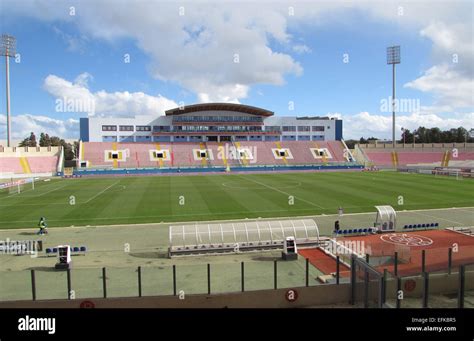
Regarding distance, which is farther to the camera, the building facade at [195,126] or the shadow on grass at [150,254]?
the building facade at [195,126]

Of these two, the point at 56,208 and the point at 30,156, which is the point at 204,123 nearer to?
the point at 30,156

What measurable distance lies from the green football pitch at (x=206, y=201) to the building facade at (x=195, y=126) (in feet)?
149

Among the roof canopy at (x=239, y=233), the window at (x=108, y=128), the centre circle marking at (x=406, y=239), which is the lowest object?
the centre circle marking at (x=406, y=239)

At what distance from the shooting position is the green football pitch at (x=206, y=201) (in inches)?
1108

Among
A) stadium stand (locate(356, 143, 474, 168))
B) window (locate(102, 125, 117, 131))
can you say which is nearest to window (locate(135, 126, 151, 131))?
window (locate(102, 125, 117, 131))

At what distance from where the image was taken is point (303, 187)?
45.2 meters

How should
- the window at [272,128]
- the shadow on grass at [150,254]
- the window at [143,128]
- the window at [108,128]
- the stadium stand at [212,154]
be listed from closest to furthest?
the shadow on grass at [150,254] → the stadium stand at [212,154] → the window at [108,128] → the window at [143,128] → the window at [272,128]

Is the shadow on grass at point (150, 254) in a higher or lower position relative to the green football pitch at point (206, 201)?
lower

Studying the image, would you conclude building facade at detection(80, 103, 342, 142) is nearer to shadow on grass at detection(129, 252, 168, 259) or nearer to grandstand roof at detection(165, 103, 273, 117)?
grandstand roof at detection(165, 103, 273, 117)

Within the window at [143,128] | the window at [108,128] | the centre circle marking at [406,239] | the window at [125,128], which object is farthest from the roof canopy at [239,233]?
the window at [108,128]

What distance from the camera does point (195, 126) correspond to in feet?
307

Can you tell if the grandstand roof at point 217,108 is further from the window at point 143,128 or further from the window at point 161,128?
the window at point 143,128

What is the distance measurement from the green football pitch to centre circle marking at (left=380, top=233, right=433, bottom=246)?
7675 mm
